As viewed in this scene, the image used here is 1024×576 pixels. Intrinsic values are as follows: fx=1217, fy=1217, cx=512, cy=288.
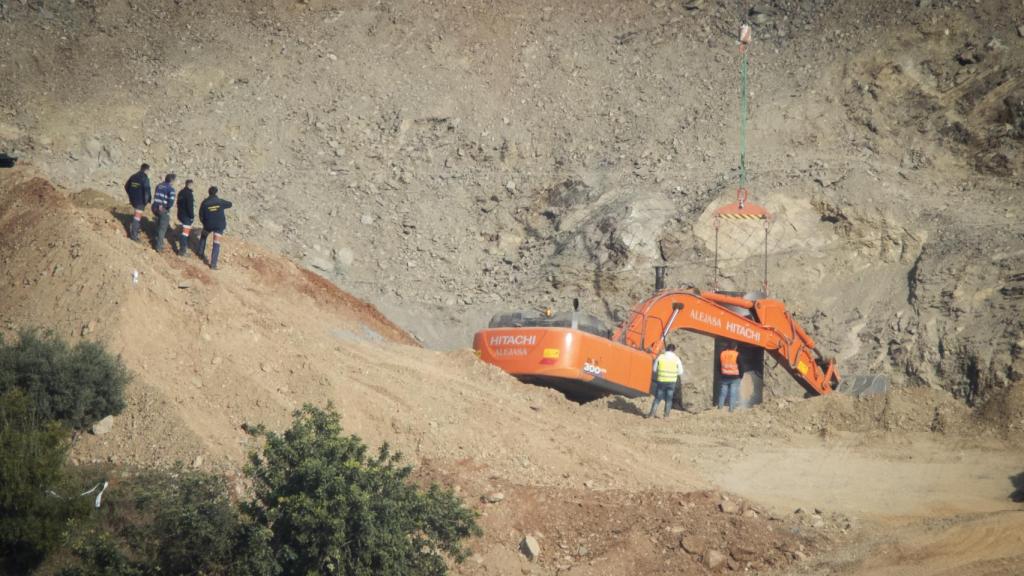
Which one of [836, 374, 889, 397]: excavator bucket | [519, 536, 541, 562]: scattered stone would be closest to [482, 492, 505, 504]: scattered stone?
[519, 536, 541, 562]: scattered stone

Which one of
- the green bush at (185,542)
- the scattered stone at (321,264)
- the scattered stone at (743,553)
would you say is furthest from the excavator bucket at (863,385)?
the green bush at (185,542)

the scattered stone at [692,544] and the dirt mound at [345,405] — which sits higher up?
the dirt mound at [345,405]

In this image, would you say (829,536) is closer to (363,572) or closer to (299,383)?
(363,572)

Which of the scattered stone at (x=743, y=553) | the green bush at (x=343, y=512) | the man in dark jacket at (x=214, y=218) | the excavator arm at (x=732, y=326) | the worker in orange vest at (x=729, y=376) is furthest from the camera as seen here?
the worker in orange vest at (x=729, y=376)

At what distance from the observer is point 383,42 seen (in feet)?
105

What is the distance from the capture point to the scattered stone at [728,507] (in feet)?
42.2

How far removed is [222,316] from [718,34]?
1833 centimetres

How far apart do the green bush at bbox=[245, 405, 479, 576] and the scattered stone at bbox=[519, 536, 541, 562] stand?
1.20m

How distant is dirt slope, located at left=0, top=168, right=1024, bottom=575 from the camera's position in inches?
484

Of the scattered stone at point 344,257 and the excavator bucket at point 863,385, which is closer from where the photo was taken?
the excavator bucket at point 863,385

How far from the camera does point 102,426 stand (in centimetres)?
1296

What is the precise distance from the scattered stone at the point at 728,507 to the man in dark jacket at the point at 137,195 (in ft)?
30.8

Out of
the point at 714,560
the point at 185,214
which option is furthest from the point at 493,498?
the point at 185,214

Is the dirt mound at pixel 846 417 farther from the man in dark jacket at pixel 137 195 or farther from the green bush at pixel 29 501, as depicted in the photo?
the green bush at pixel 29 501
